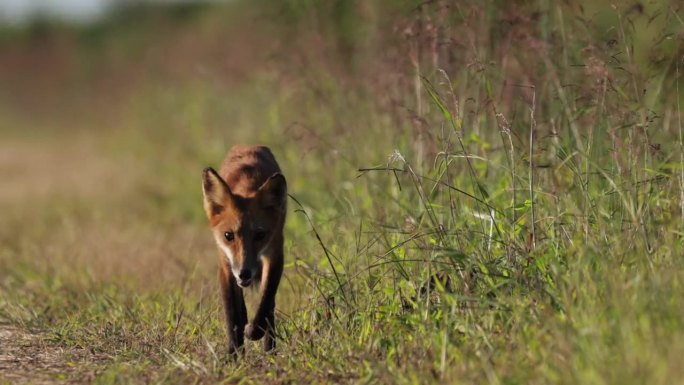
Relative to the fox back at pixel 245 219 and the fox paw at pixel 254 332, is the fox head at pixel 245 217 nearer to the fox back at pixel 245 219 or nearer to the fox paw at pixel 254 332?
the fox back at pixel 245 219

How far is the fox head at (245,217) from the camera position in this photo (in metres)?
5.41

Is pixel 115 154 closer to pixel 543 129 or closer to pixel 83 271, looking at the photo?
pixel 83 271

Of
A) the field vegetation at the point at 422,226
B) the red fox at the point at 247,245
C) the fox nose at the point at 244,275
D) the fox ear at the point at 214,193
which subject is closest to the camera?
the field vegetation at the point at 422,226

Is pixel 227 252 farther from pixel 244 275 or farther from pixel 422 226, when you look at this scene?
pixel 422 226

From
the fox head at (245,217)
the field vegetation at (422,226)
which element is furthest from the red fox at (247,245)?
the field vegetation at (422,226)

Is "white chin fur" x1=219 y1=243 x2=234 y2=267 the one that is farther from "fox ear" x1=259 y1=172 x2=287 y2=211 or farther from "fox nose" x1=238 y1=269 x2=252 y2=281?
"fox ear" x1=259 y1=172 x2=287 y2=211

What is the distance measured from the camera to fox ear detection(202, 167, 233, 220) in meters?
5.51

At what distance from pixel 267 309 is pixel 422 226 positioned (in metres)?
0.92

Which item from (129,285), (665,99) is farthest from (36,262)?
(665,99)

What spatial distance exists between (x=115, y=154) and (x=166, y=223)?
6.99 m

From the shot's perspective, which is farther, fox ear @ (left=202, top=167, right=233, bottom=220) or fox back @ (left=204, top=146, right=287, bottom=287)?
fox ear @ (left=202, top=167, right=233, bottom=220)

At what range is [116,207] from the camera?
39.0 ft

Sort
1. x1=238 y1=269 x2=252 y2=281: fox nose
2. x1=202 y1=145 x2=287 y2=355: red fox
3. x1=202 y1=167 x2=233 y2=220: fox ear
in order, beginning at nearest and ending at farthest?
x1=238 y1=269 x2=252 y2=281: fox nose
x1=202 y1=145 x2=287 y2=355: red fox
x1=202 y1=167 x2=233 y2=220: fox ear

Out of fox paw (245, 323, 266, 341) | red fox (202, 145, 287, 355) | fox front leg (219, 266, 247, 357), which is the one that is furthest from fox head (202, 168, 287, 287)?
fox paw (245, 323, 266, 341)
